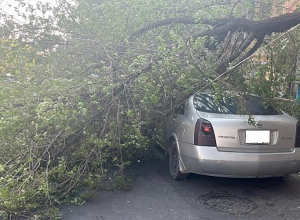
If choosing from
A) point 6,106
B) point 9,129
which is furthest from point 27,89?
point 9,129

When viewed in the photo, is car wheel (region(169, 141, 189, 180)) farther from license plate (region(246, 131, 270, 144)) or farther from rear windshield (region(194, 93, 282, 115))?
license plate (region(246, 131, 270, 144))

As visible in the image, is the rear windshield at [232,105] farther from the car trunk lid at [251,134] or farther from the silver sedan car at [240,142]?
the car trunk lid at [251,134]

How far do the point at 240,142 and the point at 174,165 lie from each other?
1364 mm

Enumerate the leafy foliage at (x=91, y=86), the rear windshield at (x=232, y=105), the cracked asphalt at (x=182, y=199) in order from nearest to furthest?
1. the cracked asphalt at (x=182, y=199)
2. the leafy foliage at (x=91, y=86)
3. the rear windshield at (x=232, y=105)

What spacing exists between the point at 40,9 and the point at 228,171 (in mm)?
4162

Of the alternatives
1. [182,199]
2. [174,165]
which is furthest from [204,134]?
[174,165]

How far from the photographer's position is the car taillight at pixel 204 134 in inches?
181

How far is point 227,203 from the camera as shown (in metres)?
4.59

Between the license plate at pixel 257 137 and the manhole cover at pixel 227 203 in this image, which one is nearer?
the manhole cover at pixel 227 203

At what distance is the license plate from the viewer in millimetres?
4562

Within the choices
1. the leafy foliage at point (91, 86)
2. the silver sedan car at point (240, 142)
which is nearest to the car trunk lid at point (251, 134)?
the silver sedan car at point (240, 142)

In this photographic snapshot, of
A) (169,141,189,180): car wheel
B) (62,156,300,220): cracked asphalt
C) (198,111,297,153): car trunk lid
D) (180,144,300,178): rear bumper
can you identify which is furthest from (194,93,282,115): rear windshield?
(62,156,300,220): cracked asphalt

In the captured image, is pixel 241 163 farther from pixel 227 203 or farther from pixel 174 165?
pixel 174 165

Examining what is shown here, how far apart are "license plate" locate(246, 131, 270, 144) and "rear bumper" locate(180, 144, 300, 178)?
0.55 feet
